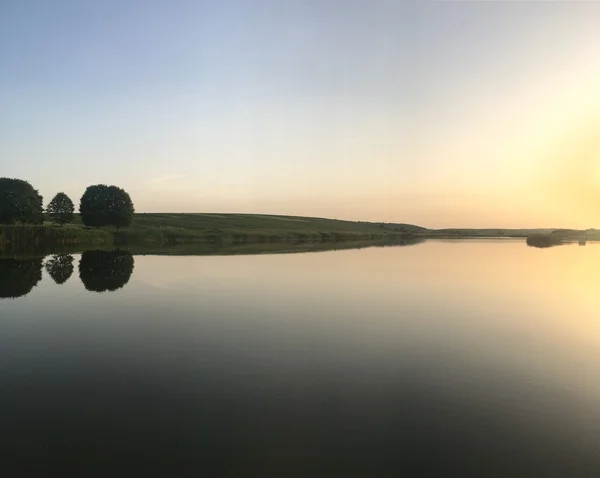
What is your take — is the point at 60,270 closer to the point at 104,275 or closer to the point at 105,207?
the point at 104,275

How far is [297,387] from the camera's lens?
15.4 metres

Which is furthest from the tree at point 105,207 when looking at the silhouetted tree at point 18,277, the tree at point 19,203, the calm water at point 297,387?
the calm water at point 297,387

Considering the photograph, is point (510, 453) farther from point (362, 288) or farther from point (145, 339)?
point (362, 288)

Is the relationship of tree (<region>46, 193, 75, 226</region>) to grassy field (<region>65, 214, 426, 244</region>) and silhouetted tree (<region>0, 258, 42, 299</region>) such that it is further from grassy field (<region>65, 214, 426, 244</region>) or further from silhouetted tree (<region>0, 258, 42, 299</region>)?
silhouetted tree (<region>0, 258, 42, 299</region>)

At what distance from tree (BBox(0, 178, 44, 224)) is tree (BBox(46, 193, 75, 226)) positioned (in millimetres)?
18428

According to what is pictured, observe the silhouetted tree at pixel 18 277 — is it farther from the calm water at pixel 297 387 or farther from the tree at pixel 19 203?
the tree at pixel 19 203

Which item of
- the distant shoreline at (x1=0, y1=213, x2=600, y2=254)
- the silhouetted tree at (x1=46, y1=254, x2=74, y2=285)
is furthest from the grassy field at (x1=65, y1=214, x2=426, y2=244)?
the silhouetted tree at (x1=46, y1=254, x2=74, y2=285)

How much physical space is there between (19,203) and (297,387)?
11149 centimetres

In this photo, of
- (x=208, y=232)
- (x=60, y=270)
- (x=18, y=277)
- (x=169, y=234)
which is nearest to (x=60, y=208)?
(x=169, y=234)

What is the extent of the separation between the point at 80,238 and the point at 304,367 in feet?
322

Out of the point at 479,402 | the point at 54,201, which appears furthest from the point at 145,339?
the point at 54,201

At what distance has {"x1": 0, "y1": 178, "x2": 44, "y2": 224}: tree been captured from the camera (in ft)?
342

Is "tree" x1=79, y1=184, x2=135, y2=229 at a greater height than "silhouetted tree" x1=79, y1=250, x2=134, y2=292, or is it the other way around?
"tree" x1=79, y1=184, x2=135, y2=229

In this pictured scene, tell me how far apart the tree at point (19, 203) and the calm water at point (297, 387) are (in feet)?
277
